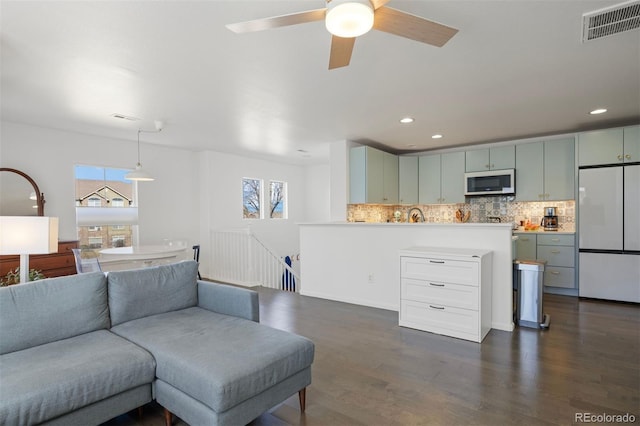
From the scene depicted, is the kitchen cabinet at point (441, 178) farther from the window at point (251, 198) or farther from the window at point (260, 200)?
the window at point (251, 198)

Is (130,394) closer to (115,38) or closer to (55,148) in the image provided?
(115,38)

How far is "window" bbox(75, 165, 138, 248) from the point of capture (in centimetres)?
521

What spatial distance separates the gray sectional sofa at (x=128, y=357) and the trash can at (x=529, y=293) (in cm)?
275

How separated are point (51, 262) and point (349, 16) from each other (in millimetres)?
4806

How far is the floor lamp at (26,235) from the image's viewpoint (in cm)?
221

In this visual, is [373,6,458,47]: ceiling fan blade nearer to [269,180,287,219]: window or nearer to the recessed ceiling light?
the recessed ceiling light

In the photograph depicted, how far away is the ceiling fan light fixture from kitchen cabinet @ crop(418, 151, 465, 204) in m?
4.95

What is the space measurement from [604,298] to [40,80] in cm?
699

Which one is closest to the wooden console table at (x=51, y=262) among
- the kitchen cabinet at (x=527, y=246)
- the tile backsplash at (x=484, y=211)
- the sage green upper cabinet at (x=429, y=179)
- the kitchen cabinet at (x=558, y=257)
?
the tile backsplash at (x=484, y=211)

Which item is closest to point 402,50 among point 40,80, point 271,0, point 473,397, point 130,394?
point 271,0

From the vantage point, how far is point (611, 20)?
216cm

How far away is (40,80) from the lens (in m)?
3.05

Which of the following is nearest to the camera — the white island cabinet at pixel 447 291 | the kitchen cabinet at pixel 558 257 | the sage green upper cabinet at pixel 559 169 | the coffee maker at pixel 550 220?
the white island cabinet at pixel 447 291

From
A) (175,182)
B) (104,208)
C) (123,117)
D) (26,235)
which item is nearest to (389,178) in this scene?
(175,182)
